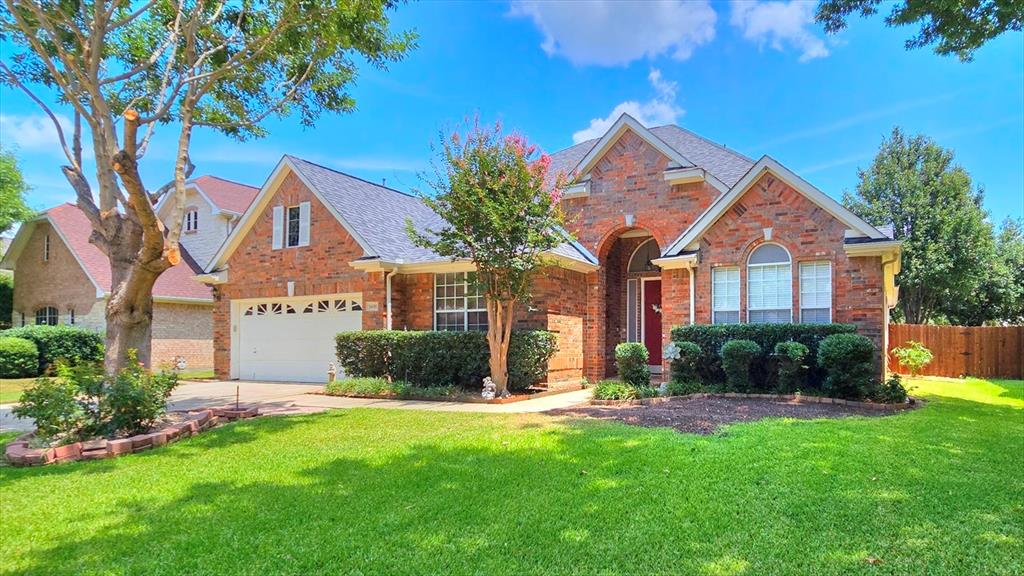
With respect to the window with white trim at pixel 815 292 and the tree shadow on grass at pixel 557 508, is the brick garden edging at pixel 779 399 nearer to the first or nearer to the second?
the window with white trim at pixel 815 292

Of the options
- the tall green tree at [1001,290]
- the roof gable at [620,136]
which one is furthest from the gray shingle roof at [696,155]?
the tall green tree at [1001,290]

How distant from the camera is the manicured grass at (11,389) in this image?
12.2m

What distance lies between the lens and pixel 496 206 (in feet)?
35.8

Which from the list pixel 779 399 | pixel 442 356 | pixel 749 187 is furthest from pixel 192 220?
pixel 779 399

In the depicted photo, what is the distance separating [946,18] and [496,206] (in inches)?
330

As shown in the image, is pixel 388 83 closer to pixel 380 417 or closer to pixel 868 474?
pixel 380 417

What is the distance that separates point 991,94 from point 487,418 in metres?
17.5

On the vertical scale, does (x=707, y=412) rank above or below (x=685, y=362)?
below

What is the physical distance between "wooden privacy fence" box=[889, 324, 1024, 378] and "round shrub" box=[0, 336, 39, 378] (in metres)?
28.4

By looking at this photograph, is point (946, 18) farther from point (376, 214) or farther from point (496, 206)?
point (376, 214)

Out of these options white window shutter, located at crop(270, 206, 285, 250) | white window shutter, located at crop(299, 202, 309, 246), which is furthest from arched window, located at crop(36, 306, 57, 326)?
white window shutter, located at crop(299, 202, 309, 246)

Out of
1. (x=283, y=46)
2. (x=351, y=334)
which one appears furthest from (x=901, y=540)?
(x=351, y=334)

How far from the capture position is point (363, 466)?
588cm

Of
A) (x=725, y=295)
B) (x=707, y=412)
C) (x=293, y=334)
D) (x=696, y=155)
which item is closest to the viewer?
(x=707, y=412)
